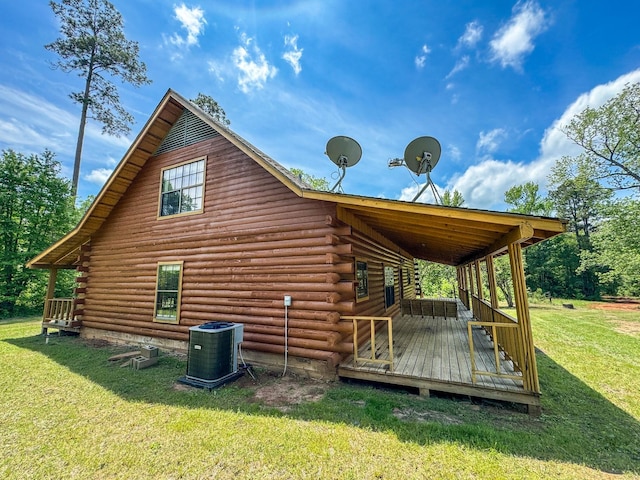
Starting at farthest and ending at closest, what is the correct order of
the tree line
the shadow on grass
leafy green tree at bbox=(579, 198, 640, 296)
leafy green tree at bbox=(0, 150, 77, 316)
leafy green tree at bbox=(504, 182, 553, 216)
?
1. leafy green tree at bbox=(504, 182, 553, 216)
2. leafy green tree at bbox=(579, 198, 640, 296)
3. the tree line
4. leafy green tree at bbox=(0, 150, 77, 316)
5. the shadow on grass

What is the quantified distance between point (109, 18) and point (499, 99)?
26643 mm

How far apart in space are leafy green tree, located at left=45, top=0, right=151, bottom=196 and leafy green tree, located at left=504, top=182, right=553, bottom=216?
36.6 metres

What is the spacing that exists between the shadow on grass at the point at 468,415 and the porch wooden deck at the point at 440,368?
0.22 metres

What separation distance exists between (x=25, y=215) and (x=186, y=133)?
1526 cm

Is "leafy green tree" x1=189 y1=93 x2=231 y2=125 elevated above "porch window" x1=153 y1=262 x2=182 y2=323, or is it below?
above

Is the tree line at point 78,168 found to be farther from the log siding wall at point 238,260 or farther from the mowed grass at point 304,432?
the mowed grass at point 304,432

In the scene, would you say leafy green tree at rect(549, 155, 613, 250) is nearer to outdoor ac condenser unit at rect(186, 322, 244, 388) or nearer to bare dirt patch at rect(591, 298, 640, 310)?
bare dirt patch at rect(591, 298, 640, 310)

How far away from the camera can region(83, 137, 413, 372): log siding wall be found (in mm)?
5582

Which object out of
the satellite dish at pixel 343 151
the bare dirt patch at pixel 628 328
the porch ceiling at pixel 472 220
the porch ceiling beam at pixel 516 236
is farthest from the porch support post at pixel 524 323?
the bare dirt patch at pixel 628 328

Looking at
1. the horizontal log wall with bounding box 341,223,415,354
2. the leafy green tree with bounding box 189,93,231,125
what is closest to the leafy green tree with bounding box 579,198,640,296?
the horizontal log wall with bounding box 341,223,415,354

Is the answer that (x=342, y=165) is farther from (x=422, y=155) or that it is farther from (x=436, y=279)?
(x=436, y=279)

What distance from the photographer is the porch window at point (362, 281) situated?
23.0 ft

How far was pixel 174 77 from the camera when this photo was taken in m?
14.0

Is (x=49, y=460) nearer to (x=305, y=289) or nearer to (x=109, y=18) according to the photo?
(x=305, y=289)
